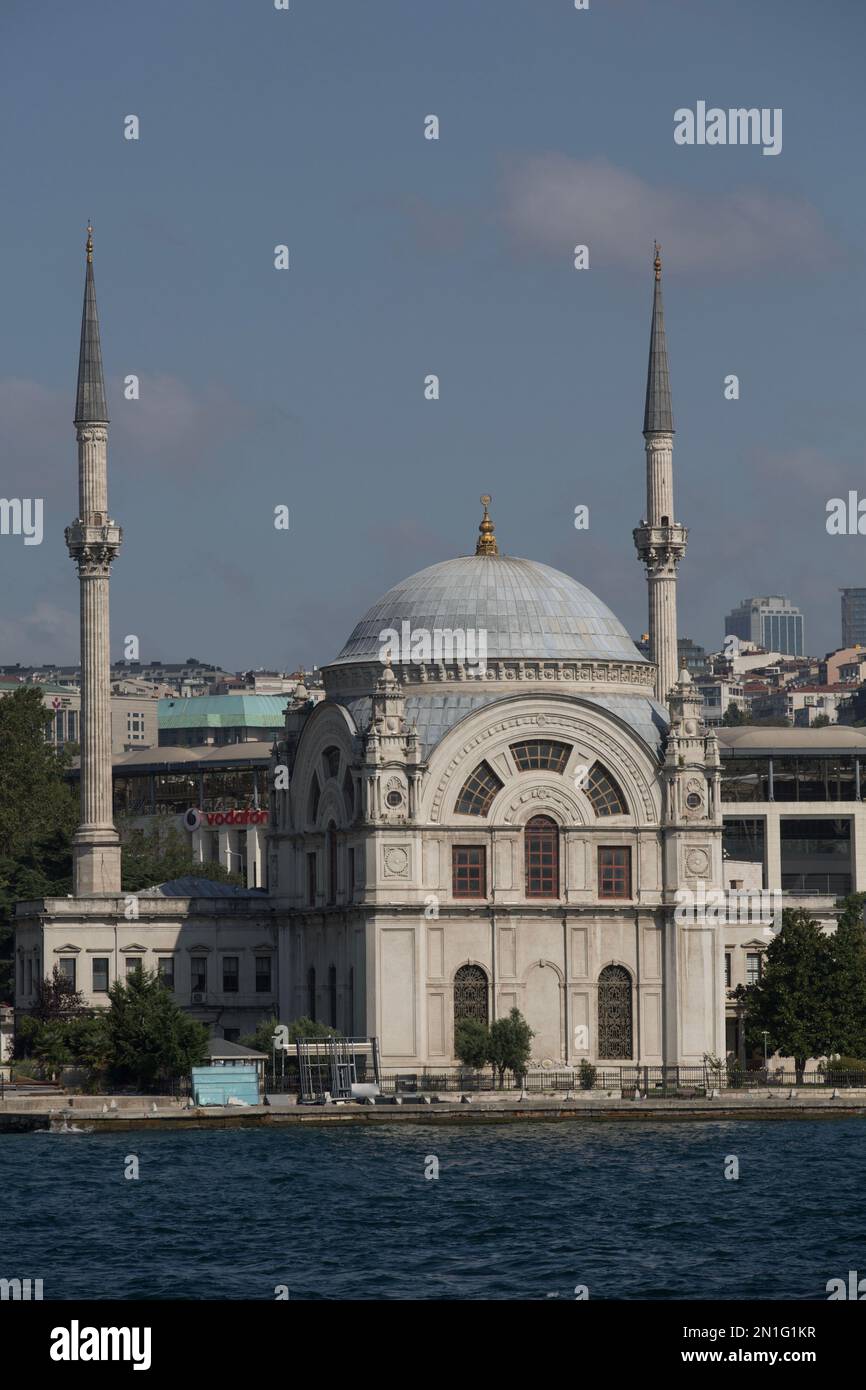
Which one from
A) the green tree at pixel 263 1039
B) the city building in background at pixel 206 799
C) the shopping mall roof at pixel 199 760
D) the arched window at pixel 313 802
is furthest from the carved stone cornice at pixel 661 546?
the shopping mall roof at pixel 199 760

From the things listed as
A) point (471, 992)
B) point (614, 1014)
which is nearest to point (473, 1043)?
point (471, 992)

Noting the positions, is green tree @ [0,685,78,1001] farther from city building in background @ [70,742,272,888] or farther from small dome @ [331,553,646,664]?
small dome @ [331,553,646,664]

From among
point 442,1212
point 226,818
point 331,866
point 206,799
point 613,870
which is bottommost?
point 442,1212

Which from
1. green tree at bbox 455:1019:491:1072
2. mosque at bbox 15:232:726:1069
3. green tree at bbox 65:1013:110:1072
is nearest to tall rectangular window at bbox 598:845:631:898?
mosque at bbox 15:232:726:1069

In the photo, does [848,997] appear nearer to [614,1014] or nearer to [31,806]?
[614,1014]
